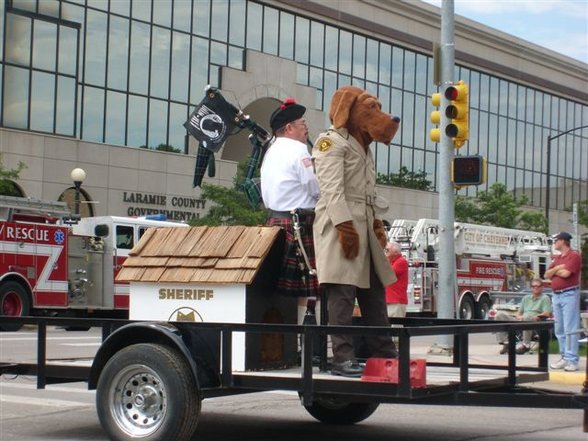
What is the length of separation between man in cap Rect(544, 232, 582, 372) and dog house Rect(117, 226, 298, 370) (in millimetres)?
7717

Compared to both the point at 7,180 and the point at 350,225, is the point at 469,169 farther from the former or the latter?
the point at 7,180

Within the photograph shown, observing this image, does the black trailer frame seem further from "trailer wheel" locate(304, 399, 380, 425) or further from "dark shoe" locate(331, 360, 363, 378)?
"trailer wheel" locate(304, 399, 380, 425)

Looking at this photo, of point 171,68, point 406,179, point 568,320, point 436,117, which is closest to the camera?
point 568,320

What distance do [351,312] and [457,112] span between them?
31.6 feet

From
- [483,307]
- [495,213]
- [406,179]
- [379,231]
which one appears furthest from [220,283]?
[406,179]

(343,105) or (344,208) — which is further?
(343,105)

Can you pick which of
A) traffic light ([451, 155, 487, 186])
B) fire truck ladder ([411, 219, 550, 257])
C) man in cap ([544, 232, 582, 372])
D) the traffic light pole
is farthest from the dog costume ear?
fire truck ladder ([411, 219, 550, 257])

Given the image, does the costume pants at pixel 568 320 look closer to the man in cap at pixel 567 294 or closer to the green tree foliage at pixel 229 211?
the man in cap at pixel 567 294

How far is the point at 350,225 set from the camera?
741 cm

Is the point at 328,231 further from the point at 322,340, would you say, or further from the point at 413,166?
the point at 413,166

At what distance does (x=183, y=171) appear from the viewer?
45.5 metres

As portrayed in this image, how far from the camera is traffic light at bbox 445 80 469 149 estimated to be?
1667 centimetres

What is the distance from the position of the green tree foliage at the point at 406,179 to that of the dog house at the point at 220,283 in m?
47.2

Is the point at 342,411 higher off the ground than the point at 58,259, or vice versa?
the point at 58,259
